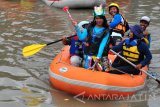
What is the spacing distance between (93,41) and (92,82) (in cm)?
82

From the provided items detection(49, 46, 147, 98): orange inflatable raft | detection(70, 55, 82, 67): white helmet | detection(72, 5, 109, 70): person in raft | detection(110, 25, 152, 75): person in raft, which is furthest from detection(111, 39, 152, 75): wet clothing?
detection(70, 55, 82, 67): white helmet

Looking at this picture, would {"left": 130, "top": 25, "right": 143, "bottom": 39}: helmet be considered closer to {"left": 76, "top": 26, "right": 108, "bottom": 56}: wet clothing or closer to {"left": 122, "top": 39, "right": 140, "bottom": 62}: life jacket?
{"left": 122, "top": 39, "right": 140, "bottom": 62}: life jacket

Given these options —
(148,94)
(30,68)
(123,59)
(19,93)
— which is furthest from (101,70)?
(30,68)

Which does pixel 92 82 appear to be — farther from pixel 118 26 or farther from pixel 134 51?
pixel 118 26

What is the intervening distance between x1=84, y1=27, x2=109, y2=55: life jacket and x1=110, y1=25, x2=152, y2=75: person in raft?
0.34 meters

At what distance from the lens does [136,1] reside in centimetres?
1691

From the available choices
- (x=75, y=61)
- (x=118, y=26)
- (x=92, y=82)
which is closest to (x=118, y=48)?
(x=75, y=61)

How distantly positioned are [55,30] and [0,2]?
5.97 meters

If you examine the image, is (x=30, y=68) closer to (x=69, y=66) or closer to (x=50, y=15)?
(x=69, y=66)

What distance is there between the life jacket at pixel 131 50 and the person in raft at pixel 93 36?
348 millimetres

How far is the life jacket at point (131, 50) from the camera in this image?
6.11 m

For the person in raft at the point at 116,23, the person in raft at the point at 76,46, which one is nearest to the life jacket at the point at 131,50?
the person in raft at the point at 76,46

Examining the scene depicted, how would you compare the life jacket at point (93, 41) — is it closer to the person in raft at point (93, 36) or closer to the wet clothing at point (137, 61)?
the person in raft at point (93, 36)

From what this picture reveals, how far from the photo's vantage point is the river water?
233 inches
